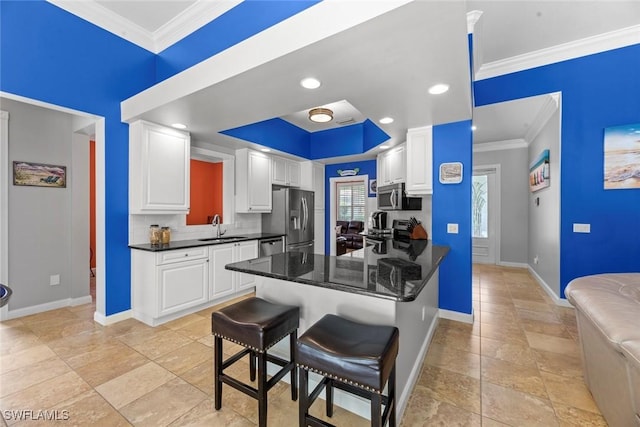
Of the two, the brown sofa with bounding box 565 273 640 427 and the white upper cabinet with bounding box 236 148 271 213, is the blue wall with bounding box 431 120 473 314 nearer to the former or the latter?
the brown sofa with bounding box 565 273 640 427

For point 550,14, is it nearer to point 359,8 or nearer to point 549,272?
point 359,8

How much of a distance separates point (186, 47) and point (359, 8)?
2.48m

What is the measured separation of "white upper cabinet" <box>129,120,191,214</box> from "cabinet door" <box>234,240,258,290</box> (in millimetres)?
905

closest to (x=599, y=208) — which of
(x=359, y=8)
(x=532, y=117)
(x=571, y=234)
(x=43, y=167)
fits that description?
(x=571, y=234)

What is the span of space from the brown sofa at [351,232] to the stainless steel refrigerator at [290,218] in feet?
6.07

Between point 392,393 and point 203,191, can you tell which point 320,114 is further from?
point 392,393

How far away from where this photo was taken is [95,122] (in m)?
3.11

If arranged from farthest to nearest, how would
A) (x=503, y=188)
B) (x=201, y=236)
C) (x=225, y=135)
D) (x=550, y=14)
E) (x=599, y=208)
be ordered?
1. (x=503, y=188)
2. (x=201, y=236)
3. (x=225, y=135)
4. (x=599, y=208)
5. (x=550, y=14)

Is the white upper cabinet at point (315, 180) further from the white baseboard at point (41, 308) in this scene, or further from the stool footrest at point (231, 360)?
the stool footrest at point (231, 360)

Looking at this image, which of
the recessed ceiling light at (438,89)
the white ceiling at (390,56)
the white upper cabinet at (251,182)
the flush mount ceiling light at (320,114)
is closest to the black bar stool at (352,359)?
the white ceiling at (390,56)

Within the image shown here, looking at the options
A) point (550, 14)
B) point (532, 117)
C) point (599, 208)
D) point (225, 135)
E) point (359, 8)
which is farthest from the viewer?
point (532, 117)

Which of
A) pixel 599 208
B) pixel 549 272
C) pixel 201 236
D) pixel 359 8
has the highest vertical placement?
pixel 359 8

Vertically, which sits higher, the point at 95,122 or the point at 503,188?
the point at 95,122

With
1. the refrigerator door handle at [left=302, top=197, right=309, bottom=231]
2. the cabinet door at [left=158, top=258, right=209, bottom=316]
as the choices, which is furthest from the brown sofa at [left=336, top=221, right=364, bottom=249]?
the cabinet door at [left=158, top=258, right=209, bottom=316]
